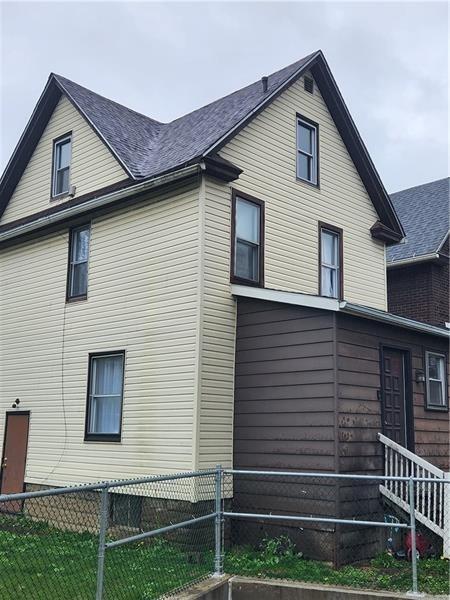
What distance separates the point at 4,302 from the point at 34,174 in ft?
9.87

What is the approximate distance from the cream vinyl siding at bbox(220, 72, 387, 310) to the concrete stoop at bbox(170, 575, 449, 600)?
18.2 feet

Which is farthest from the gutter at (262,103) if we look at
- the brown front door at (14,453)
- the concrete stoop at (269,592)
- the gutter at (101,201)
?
the brown front door at (14,453)

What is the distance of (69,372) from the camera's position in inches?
494

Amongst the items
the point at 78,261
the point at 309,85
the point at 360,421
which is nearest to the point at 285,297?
the point at 360,421

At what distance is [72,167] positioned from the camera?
1365cm

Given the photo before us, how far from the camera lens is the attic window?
44.6 ft

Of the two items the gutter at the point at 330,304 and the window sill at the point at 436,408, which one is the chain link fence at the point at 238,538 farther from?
the gutter at the point at 330,304

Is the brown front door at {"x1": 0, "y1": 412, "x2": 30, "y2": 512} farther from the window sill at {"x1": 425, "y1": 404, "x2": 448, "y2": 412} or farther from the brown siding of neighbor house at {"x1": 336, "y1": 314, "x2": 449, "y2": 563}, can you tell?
the window sill at {"x1": 425, "y1": 404, "x2": 448, "y2": 412}

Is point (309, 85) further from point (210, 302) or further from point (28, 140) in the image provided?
point (28, 140)

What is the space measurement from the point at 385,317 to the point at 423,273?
764 cm

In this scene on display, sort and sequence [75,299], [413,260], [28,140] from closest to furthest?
1. [75,299]
2. [28,140]
3. [413,260]

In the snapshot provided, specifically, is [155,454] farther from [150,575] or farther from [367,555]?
[367,555]

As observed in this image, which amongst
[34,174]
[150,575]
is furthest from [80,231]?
[150,575]

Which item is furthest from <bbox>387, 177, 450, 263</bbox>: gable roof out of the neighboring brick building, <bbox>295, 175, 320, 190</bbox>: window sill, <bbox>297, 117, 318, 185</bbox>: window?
<bbox>297, 117, 318, 185</bbox>: window
